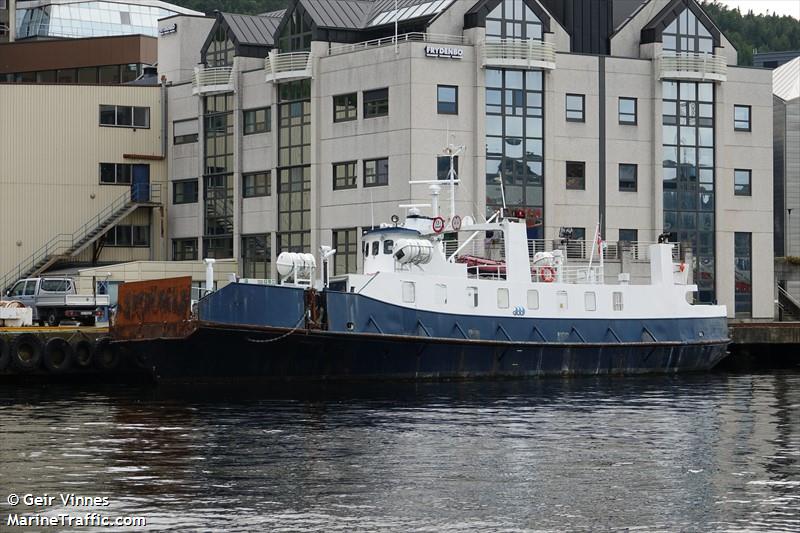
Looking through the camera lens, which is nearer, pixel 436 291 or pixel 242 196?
pixel 436 291

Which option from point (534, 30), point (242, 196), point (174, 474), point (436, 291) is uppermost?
point (534, 30)

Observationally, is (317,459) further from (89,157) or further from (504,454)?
(89,157)

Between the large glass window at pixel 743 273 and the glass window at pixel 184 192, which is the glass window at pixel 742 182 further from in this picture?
the glass window at pixel 184 192

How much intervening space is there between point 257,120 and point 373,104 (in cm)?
832

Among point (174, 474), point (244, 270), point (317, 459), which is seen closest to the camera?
point (174, 474)

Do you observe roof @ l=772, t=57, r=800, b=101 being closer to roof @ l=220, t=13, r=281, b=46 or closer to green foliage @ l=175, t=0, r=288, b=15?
roof @ l=220, t=13, r=281, b=46

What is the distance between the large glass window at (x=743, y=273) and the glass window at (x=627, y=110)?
26.9ft

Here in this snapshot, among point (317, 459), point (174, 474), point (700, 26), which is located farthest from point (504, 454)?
point (700, 26)

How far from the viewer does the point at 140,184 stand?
79375 mm

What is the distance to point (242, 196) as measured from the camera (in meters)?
75.8

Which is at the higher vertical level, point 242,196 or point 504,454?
point 242,196

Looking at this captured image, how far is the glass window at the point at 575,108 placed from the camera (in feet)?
232

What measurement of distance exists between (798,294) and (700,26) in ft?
50.6

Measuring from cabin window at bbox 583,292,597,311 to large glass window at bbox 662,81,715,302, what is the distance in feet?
66.2
